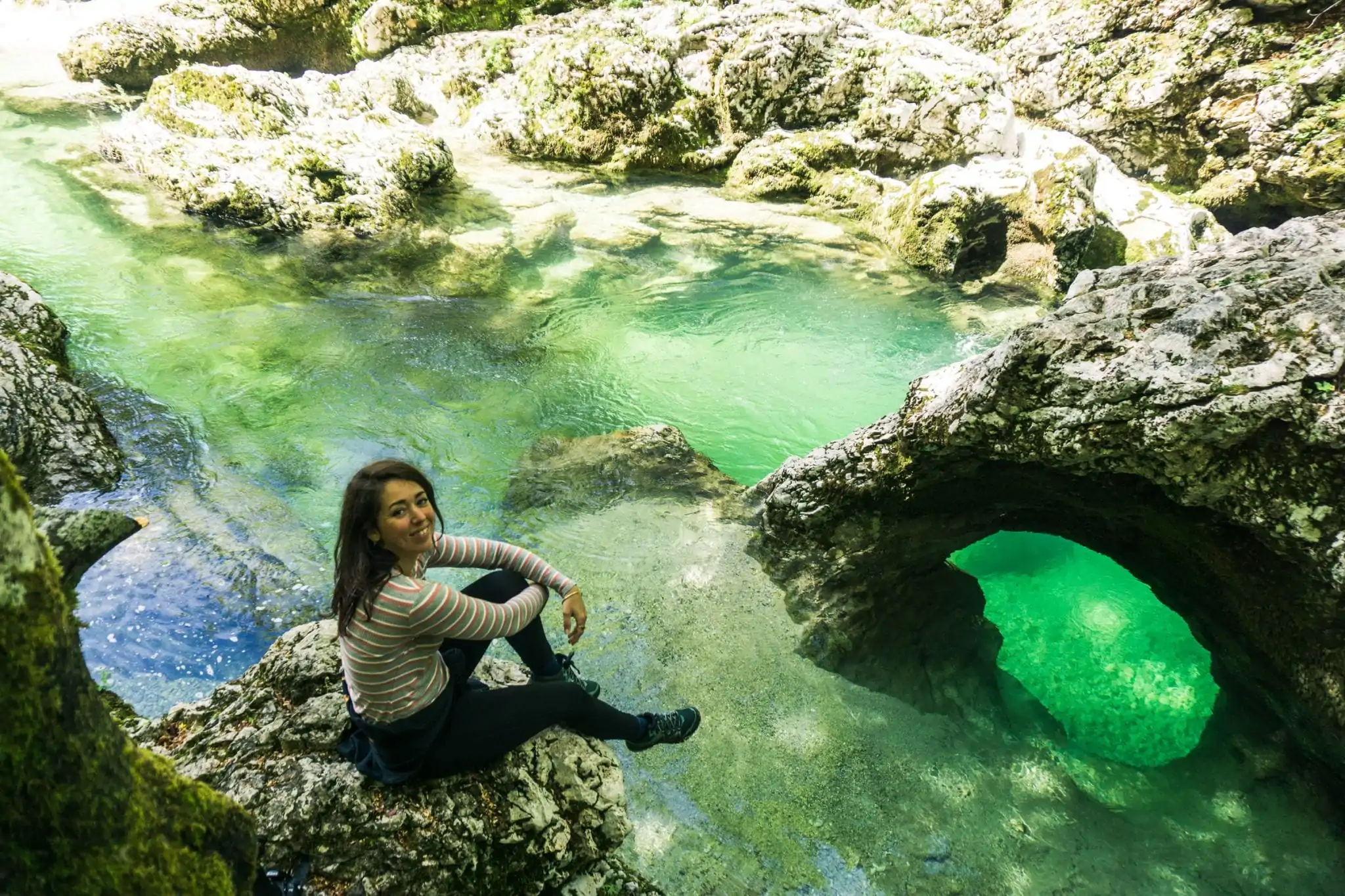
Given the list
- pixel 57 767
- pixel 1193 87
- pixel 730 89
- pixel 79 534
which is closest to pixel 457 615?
pixel 57 767

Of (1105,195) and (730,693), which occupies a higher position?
(1105,195)

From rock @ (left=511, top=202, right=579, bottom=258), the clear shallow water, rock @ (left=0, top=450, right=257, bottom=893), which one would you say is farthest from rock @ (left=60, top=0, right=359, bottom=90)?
rock @ (left=0, top=450, right=257, bottom=893)

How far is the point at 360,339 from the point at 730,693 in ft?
21.0

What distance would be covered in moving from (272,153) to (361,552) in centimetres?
1041

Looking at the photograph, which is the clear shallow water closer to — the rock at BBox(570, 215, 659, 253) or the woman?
the rock at BBox(570, 215, 659, 253)

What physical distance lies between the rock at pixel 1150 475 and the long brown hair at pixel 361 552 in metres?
3.05

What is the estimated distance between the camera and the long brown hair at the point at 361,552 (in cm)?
230

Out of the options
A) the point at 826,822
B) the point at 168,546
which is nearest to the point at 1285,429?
the point at 826,822

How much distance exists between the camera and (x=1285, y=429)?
9.19 feet

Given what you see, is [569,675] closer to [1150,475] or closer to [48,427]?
[1150,475]

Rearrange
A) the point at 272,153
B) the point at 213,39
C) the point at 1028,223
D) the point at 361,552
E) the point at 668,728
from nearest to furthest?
the point at 361,552 → the point at 668,728 → the point at 272,153 → the point at 1028,223 → the point at 213,39

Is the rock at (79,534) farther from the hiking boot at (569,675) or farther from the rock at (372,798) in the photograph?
the hiking boot at (569,675)

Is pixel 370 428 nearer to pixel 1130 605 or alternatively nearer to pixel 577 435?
pixel 577 435

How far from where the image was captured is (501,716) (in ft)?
8.50
